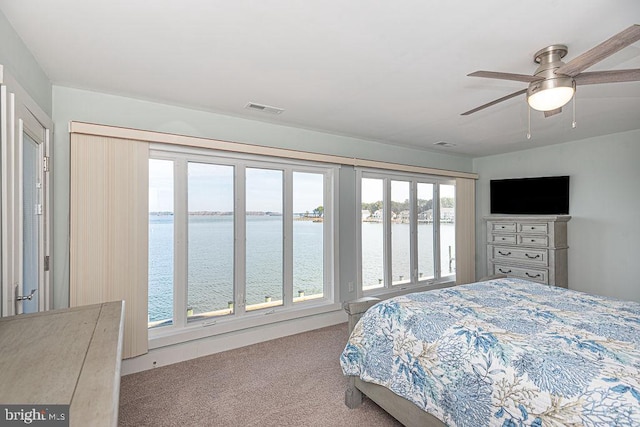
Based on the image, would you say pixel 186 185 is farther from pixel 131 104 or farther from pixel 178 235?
pixel 131 104

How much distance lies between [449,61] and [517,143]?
3007mm

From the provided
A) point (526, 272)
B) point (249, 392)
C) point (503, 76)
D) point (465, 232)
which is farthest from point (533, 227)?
point (249, 392)

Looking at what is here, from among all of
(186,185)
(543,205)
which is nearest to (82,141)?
(186,185)

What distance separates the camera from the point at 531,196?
461cm

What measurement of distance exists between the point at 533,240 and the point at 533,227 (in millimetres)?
182

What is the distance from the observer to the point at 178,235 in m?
3.02

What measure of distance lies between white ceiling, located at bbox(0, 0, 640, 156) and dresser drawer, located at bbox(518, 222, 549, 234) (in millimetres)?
1624

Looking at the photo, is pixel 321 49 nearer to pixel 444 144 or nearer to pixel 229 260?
pixel 229 260

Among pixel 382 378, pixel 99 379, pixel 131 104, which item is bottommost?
pixel 382 378

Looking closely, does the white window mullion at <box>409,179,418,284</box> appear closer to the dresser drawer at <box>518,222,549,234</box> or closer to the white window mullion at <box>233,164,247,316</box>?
the dresser drawer at <box>518,222,549,234</box>

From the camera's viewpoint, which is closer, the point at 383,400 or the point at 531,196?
the point at 383,400

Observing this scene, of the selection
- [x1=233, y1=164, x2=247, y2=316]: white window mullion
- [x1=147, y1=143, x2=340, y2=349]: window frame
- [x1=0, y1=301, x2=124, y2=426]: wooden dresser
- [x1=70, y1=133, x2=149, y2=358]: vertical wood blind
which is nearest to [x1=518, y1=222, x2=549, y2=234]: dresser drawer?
[x1=147, y1=143, x2=340, y2=349]: window frame

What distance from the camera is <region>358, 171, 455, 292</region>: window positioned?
14.3 feet

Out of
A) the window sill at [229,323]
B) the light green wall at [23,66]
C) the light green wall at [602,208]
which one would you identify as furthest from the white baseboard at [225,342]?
the light green wall at [602,208]
